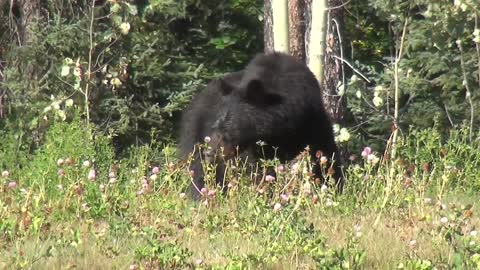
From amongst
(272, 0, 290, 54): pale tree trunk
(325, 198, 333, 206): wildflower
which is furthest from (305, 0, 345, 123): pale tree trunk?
(325, 198, 333, 206): wildflower

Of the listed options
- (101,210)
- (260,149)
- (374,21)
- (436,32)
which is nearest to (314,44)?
(260,149)

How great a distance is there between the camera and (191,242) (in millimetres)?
6910

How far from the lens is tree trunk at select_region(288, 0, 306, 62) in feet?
40.1

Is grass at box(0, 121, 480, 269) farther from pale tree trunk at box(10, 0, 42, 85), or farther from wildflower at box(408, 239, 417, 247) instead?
pale tree trunk at box(10, 0, 42, 85)

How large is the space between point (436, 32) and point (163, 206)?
252 centimetres

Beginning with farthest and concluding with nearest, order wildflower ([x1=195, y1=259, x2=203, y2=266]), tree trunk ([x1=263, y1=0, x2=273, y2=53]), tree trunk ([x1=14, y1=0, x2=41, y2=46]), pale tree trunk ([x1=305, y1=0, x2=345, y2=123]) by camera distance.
Answer: tree trunk ([x1=14, y1=0, x2=41, y2=46]) → tree trunk ([x1=263, y1=0, x2=273, y2=53]) → pale tree trunk ([x1=305, y1=0, x2=345, y2=123]) → wildflower ([x1=195, y1=259, x2=203, y2=266])

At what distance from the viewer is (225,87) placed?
10.9 m

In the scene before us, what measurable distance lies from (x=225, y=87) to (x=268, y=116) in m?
0.51

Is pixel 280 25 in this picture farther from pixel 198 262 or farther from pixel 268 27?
pixel 198 262

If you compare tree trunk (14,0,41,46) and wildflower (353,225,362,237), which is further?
tree trunk (14,0,41,46)

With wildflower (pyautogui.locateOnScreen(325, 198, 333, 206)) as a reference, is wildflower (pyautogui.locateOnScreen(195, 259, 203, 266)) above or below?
above

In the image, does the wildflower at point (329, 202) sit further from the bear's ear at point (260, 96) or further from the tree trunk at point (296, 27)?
the tree trunk at point (296, 27)

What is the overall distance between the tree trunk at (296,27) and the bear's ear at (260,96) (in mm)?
1465

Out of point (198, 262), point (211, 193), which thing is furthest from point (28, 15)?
point (198, 262)
